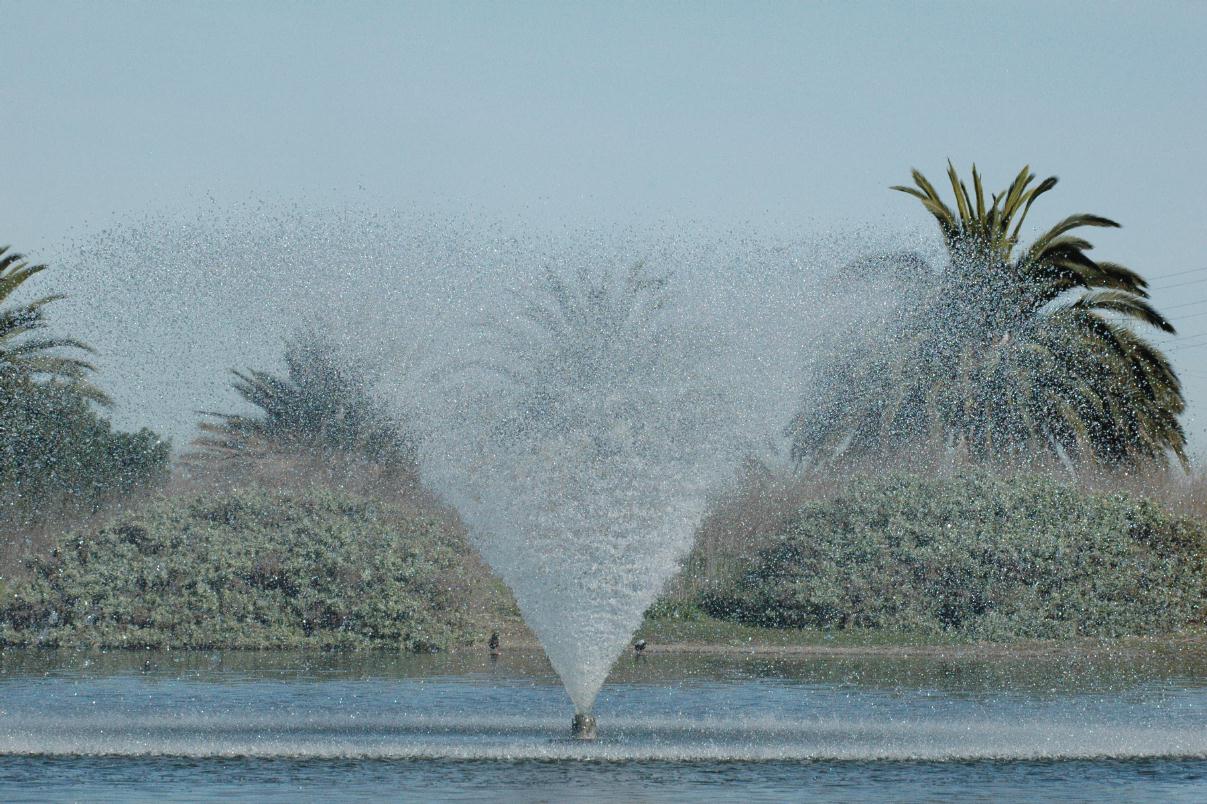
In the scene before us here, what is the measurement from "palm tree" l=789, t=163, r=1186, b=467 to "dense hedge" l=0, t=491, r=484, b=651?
14.0m

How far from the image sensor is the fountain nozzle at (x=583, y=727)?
71.0ft

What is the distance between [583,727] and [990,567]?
20.3 m

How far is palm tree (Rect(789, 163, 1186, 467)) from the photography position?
47062 mm

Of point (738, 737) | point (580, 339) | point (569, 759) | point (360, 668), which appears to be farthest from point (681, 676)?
point (580, 339)

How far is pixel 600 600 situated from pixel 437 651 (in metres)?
16.9

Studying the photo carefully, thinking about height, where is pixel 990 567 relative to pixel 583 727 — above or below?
above

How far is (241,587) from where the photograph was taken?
128 ft

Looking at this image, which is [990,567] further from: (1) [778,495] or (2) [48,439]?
(2) [48,439]

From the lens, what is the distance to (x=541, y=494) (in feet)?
75.9

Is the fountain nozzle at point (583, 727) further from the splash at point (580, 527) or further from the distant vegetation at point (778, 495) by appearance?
the distant vegetation at point (778, 495)

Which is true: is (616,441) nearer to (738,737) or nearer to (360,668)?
(360,668)

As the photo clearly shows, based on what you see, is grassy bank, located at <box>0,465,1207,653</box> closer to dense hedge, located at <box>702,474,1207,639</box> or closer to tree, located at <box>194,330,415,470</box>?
dense hedge, located at <box>702,474,1207,639</box>

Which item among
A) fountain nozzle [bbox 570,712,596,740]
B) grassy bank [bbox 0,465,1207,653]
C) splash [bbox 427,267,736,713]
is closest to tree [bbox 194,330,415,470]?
grassy bank [bbox 0,465,1207,653]

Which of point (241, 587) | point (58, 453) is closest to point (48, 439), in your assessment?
point (58, 453)
